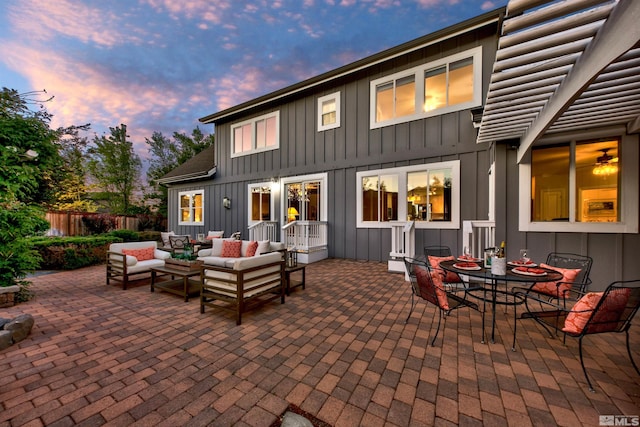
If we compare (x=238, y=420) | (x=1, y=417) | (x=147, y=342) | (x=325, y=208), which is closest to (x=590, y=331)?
(x=238, y=420)

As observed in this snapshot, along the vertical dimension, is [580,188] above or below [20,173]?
below

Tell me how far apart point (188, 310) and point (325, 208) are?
5258mm

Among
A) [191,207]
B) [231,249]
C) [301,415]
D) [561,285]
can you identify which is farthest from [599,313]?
[191,207]

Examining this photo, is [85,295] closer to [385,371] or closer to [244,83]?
[385,371]

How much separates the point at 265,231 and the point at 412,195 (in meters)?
5.35

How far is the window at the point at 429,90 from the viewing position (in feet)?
19.6

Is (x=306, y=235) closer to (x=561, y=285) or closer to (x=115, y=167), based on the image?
(x=561, y=285)

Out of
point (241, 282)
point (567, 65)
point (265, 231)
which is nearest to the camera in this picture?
point (567, 65)

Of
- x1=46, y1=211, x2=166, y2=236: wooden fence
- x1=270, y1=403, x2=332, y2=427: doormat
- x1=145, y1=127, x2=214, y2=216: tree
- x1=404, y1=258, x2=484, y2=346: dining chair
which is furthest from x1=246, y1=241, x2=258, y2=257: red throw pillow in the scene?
x1=145, y1=127, x2=214, y2=216: tree

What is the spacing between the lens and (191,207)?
12094 mm

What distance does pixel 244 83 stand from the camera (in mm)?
12141

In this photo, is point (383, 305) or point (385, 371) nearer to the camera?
point (385, 371)

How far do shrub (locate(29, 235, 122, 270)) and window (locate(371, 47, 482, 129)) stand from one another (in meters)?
9.46

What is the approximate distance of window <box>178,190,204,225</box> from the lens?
1180 centimetres
